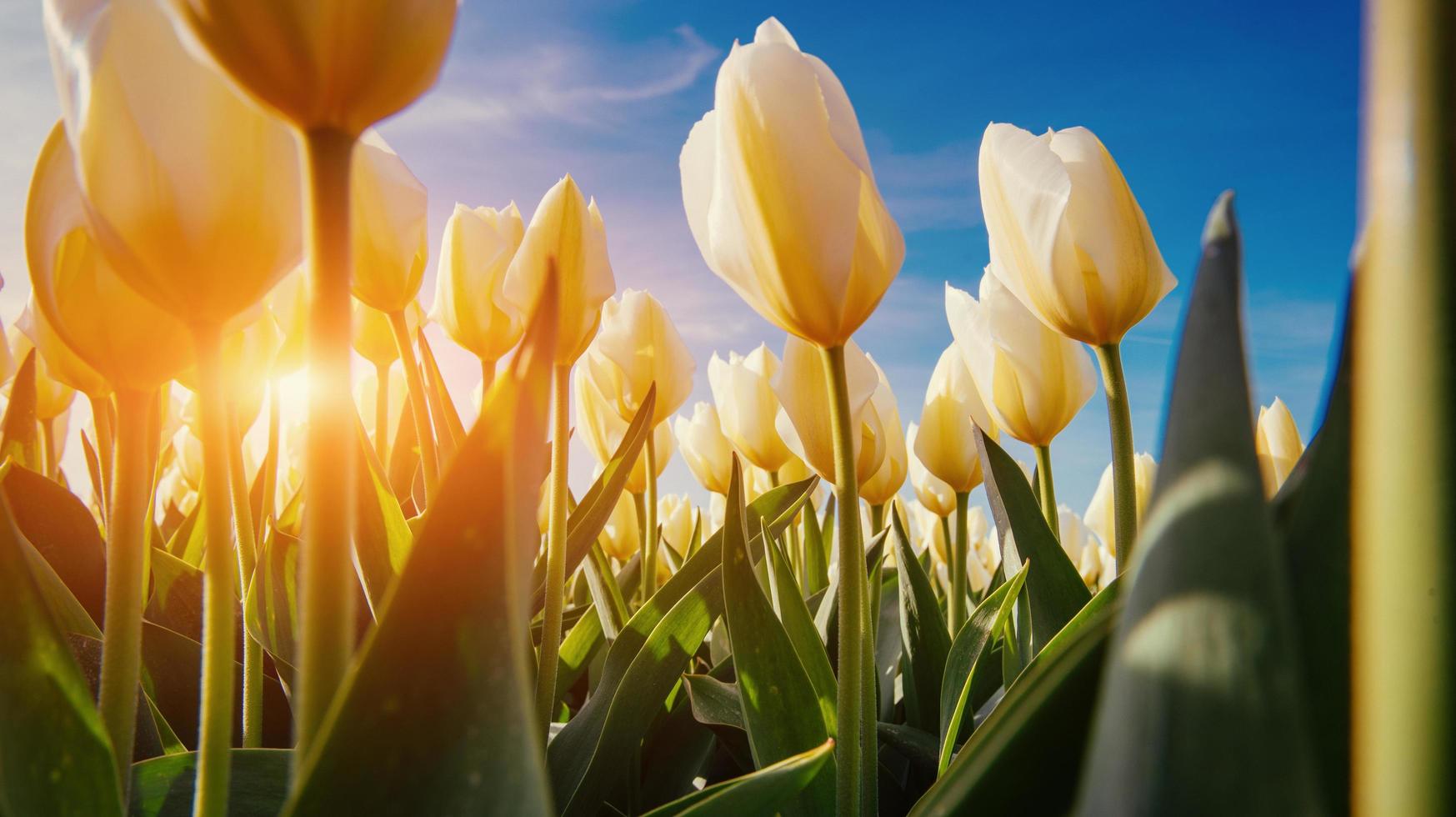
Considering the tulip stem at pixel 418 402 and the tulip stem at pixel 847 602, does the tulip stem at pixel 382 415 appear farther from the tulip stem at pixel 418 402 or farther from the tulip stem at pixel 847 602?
the tulip stem at pixel 847 602

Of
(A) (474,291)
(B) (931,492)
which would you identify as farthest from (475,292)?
(B) (931,492)

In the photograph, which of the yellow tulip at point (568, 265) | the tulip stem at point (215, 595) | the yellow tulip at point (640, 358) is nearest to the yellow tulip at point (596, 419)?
the yellow tulip at point (640, 358)

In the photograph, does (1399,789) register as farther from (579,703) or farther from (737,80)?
(579,703)

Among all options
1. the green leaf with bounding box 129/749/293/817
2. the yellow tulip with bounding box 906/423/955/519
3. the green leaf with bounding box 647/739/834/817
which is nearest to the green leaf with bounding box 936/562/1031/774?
the green leaf with bounding box 647/739/834/817

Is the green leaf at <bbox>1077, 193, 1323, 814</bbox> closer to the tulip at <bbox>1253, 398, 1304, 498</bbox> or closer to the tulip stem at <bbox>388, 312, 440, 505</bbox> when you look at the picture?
the tulip stem at <bbox>388, 312, 440, 505</bbox>

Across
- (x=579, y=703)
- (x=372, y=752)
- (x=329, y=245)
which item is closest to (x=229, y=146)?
(x=329, y=245)
